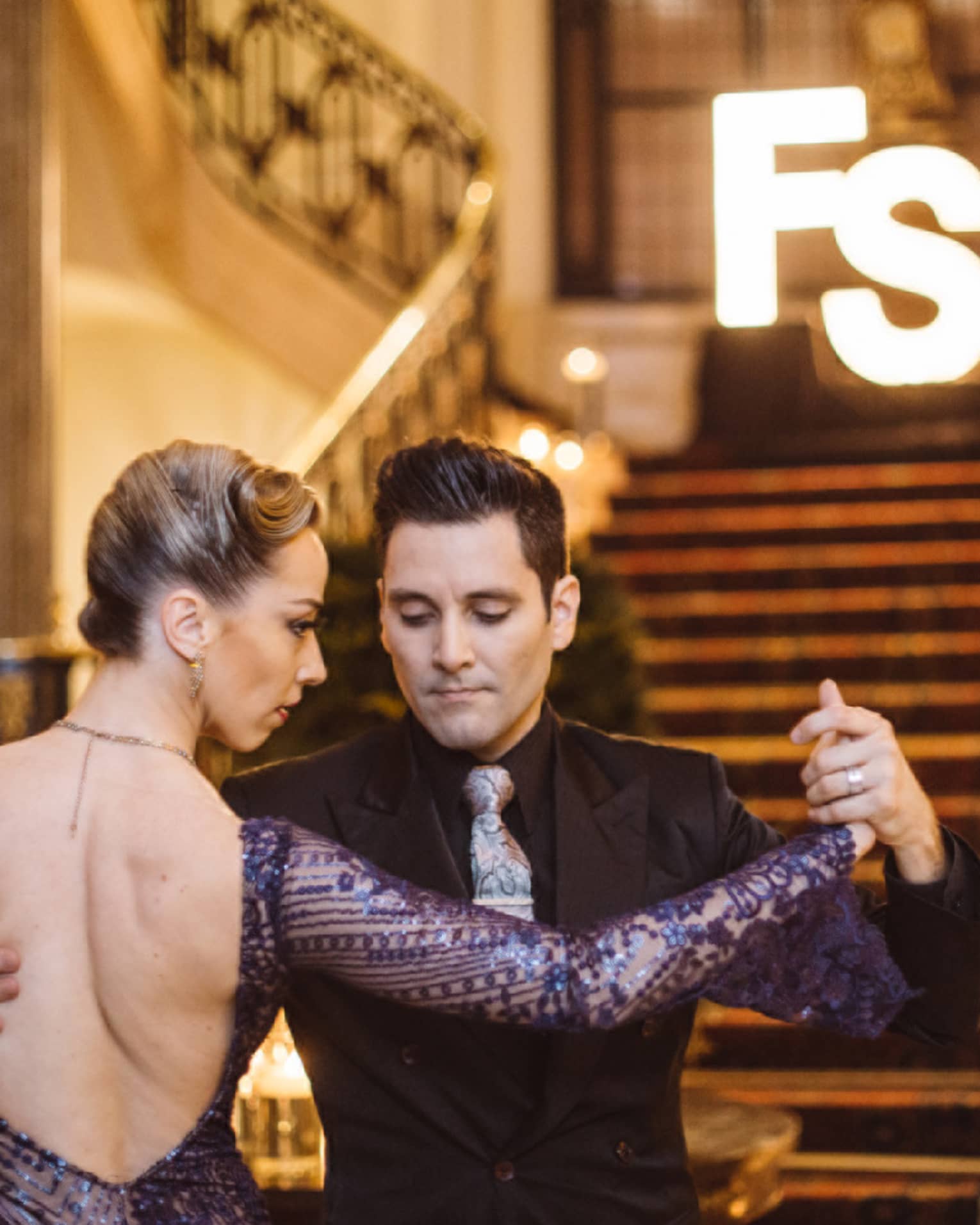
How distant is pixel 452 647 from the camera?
2.02 meters

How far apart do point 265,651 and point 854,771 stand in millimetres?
721

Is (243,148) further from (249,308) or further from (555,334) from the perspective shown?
(555,334)

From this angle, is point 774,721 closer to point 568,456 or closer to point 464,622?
point 568,456

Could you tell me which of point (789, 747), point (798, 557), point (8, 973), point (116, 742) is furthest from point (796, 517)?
point (8, 973)

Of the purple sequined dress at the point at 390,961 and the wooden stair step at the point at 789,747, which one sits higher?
the purple sequined dress at the point at 390,961

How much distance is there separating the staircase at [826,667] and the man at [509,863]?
8.11 ft

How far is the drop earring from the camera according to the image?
74.0 inches

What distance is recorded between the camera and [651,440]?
11.4m

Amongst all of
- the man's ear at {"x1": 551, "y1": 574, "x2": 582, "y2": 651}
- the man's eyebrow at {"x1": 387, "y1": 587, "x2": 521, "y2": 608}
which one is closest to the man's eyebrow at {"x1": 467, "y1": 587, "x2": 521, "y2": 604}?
the man's eyebrow at {"x1": 387, "y1": 587, "x2": 521, "y2": 608}

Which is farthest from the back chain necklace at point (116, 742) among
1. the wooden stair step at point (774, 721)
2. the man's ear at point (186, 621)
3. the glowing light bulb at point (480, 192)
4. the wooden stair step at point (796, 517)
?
the glowing light bulb at point (480, 192)

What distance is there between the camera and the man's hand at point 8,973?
5.76ft

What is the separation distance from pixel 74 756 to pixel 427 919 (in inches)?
17.2

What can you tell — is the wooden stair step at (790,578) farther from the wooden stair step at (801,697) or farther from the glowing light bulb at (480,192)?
the glowing light bulb at (480,192)

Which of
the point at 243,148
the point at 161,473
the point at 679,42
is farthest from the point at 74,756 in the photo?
the point at 679,42
